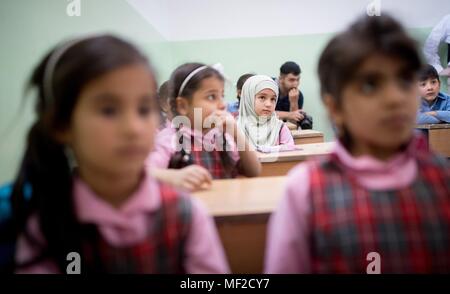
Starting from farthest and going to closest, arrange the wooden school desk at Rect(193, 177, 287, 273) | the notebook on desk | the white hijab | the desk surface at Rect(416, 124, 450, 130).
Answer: the white hijab < the notebook on desk < the desk surface at Rect(416, 124, 450, 130) < the wooden school desk at Rect(193, 177, 287, 273)

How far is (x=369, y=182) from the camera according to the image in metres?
0.57

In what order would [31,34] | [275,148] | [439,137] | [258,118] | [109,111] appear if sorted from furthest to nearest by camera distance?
[258,118] → [275,148] → [439,137] → [31,34] → [109,111]

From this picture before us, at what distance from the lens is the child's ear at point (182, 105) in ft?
3.15

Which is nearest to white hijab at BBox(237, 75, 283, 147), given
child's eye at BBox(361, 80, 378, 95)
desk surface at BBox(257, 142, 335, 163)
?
desk surface at BBox(257, 142, 335, 163)

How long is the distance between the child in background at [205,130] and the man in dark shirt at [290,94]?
18 centimetres

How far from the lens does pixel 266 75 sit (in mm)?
1312

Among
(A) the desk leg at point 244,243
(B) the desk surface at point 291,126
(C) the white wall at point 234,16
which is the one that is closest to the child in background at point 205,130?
(C) the white wall at point 234,16

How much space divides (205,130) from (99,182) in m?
0.42

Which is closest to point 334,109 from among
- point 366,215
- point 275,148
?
point 366,215

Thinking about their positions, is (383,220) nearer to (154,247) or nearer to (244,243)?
(244,243)

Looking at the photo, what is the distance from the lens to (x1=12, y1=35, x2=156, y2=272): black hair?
53cm

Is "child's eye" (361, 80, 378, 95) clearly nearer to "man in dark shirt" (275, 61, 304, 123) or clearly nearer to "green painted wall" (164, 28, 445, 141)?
"green painted wall" (164, 28, 445, 141)
